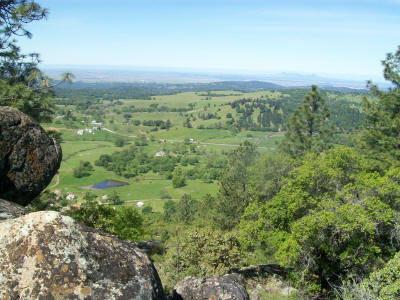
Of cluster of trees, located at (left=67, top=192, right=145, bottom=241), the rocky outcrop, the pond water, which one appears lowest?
the pond water

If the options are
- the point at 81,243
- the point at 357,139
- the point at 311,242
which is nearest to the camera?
the point at 81,243

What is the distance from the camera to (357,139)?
96.2ft

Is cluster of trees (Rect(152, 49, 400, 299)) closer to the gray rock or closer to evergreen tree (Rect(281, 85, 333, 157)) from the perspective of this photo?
the gray rock

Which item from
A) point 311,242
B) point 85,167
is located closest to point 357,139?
point 311,242

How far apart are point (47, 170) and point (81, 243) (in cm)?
880

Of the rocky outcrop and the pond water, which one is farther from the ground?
the rocky outcrop

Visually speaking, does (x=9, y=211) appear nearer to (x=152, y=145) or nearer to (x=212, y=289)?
(x=212, y=289)

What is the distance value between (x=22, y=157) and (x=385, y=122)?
1092 inches

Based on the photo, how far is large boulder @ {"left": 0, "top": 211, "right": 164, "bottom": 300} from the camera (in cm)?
455

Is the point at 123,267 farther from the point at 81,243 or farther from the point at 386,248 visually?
the point at 386,248

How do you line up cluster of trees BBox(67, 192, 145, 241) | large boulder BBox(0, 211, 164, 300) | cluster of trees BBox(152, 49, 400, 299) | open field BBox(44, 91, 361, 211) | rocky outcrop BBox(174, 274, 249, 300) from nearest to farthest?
large boulder BBox(0, 211, 164, 300), rocky outcrop BBox(174, 274, 249, 300), cluster of trees BBox(152, 49, 400, 299), cluster of trees BBox(67, 192, 145, 241), open field BBox(44, 91, 361, 211)

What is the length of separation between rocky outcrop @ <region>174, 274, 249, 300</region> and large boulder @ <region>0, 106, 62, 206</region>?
7353 mm

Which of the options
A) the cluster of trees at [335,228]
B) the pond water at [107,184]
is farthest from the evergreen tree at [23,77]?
the pond water at [107,184]

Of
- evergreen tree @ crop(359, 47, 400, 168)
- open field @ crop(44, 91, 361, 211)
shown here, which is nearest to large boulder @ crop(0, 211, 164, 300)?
evergreen tree @ crop(359, 47, 400, 168)
